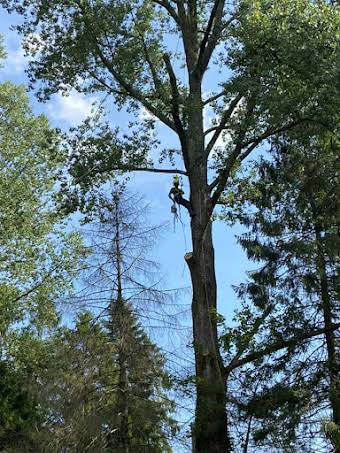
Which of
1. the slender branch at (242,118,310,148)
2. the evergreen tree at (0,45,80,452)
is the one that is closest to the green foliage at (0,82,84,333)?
the evergreen tree at (0,45,80,452)

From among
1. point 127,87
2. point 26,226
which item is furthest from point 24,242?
point 127,87

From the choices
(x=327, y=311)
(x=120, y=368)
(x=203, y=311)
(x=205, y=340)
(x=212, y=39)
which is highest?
(x=212, y=39)

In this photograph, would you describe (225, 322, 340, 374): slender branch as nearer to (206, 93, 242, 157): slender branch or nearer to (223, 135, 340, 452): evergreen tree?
(223, 135, 340, 452): evergreen tree

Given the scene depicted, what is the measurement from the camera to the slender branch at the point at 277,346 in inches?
388

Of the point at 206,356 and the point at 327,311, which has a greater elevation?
the point at 327,311

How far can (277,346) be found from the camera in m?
9.84

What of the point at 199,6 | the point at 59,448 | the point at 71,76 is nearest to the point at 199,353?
the point at 59,448

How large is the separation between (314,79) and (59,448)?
6.29 meters

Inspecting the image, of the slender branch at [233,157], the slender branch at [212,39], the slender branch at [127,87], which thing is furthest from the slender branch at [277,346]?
the slender branch at [212,39]

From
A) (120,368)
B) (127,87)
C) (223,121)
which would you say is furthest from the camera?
(127,87)

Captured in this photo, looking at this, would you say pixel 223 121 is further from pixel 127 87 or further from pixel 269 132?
pixel 127 87

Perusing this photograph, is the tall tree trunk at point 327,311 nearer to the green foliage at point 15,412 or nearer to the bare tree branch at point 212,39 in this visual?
the bare tree branch at point 212,39

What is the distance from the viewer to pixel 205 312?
34.2ft

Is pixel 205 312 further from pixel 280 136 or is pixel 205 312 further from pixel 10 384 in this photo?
pixel 10 384
